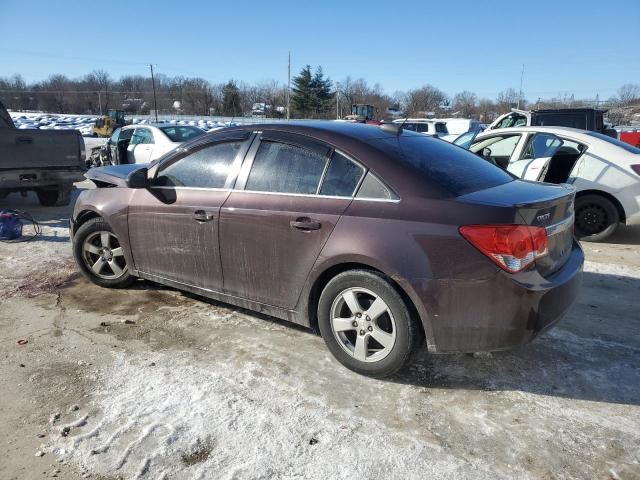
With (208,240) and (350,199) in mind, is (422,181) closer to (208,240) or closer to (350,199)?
(350,199)

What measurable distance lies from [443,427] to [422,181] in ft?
4.65

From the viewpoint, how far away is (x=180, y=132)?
1230 centimetres

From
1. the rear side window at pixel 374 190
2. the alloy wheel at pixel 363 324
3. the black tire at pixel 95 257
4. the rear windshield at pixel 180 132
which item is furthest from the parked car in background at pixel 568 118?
the alloy wheel at pixel 363 324

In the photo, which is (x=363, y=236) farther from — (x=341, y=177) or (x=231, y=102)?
(x=231, y=102)

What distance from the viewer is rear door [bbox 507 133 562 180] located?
22.5 feet

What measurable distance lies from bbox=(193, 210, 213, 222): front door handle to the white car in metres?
5.01

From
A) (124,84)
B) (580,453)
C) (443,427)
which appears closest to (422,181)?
(443,427)

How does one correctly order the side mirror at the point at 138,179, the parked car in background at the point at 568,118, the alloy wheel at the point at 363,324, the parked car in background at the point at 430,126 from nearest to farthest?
the alloy wheel at the point at 363,324 < the side mirror at the point at 138,179 < the parked car in background at the point at 568,118 < the parked car in background at the point at 430,126

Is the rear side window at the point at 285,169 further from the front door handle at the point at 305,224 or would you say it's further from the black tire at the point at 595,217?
the black tire at the point at 595,217

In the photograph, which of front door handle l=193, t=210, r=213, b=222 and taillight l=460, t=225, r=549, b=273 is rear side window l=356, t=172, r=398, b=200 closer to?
taillight l=460, t=225, r=549, b=273

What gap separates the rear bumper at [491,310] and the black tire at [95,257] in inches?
121

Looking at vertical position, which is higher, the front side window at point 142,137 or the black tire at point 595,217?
the front side window at point 142,137

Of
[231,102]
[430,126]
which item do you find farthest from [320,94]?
[430,126]

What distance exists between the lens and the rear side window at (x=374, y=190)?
9.73ft
